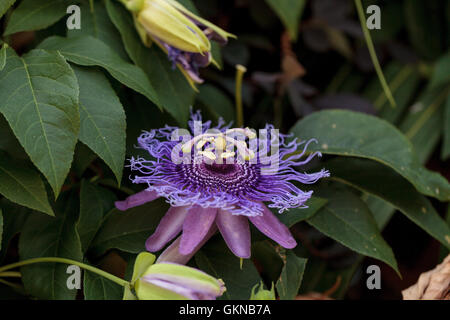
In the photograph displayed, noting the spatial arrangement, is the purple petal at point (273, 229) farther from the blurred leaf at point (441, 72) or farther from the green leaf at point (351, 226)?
the blurred leaf at point (441, 72)

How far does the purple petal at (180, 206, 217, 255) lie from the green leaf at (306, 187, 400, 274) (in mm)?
187

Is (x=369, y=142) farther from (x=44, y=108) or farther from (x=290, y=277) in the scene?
(x=44, y=108)

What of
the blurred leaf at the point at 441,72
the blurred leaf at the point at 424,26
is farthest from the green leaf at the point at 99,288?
the blurred leaf at the point at 424,26

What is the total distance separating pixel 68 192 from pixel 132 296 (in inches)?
9.4

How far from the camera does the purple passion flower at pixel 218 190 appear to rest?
0.63 metres

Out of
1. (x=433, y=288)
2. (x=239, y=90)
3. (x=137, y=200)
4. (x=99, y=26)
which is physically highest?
(x=99, y=26)

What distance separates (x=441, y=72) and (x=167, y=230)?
88cm

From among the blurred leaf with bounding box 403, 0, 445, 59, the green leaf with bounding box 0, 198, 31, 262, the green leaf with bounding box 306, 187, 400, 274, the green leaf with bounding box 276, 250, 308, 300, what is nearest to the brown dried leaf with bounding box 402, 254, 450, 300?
the green leaf with bounding box 306, 187, 400, 274

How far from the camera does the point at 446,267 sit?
71 centimetres

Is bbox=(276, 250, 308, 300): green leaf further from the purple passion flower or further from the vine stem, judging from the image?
the vine stem

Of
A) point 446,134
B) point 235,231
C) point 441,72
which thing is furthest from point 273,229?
point 441,72

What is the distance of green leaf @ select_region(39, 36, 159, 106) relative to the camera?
2.41 feet

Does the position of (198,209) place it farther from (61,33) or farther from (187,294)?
(61,33)

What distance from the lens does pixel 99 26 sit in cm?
83
